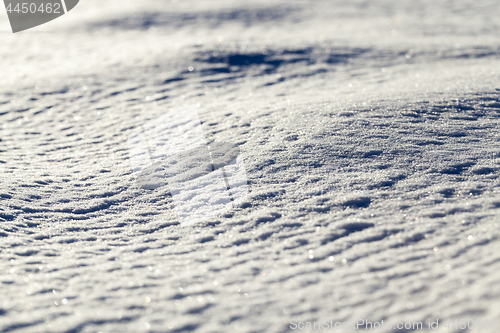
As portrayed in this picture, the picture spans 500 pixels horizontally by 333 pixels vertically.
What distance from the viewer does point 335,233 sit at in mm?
2340

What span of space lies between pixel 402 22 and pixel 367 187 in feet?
21.8

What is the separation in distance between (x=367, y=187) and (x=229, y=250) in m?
1.05

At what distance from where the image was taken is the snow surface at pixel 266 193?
1.91m

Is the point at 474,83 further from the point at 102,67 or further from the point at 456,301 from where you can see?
the point at 102,67

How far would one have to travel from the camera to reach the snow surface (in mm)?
1908

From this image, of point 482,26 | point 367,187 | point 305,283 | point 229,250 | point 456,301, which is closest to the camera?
point 456,301

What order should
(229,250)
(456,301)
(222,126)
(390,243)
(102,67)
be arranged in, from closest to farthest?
(456,301) → (390,243) → (229,250) → (222,126) → (102,67)

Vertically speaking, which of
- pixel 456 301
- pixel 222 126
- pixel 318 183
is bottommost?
pixel 456 301

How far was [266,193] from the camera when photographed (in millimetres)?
2818

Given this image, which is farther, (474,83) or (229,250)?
(474,83)

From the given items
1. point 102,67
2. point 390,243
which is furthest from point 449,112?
point 102,67

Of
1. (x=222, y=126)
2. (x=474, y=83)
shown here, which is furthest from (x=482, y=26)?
(x=222, y=126)

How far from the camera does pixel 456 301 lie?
172 centimetres

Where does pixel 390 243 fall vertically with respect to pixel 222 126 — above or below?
below
